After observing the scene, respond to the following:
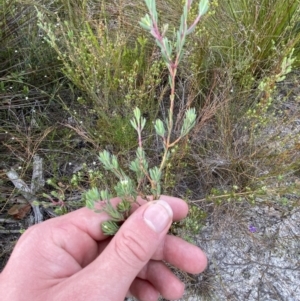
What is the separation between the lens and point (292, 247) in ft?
5.72

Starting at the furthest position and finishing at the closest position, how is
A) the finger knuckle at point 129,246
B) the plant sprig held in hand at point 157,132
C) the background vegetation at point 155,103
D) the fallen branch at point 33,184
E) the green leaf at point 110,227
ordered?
1. the fallen branch at point 33,184
2. the background vegetation at point 155,103
3. the green leaf at point 110,227
4. the finger knuckle at point 129,246
5. the plant sprig held in hand at point 157,132

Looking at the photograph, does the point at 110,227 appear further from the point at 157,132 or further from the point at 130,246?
the point at 157,132

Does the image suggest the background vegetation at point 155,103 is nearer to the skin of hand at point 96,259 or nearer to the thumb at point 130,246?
the skin of hand at point 96,259

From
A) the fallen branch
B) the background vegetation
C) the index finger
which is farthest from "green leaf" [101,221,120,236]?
the fallen branch

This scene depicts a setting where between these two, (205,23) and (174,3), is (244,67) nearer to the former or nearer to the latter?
(205,23)

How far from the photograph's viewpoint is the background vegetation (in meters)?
1.74

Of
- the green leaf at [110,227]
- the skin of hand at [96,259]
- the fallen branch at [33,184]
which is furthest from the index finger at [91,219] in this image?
the fallen branch at [33,184]

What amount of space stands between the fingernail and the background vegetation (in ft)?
1.27

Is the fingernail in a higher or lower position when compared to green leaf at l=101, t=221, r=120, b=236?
higher

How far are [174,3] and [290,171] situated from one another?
3.45 ft

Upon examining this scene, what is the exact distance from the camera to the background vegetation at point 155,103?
1738 millimetres

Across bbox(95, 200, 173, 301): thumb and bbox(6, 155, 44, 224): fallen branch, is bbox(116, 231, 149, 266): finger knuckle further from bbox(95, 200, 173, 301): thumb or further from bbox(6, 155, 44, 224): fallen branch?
bbox(6, 155, 44, 224): fallen branch

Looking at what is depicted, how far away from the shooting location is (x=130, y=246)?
3.61ft

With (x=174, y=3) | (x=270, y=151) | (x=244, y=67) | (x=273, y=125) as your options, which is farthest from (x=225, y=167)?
(x=174, y=3)
